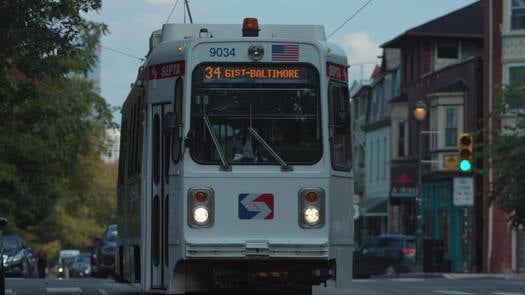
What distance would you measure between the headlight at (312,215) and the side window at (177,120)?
1.61 meters

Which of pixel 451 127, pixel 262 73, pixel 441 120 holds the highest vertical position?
pixel 441 120

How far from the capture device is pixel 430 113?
61.0 m

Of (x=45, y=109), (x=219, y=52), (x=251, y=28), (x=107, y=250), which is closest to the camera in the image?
(x=219, y=52)

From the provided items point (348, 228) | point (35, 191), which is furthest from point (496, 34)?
point (348, 228)

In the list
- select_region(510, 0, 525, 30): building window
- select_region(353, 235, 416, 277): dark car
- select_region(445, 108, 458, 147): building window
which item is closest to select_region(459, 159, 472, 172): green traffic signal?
select_region(353, 235, 416, 277): dark car

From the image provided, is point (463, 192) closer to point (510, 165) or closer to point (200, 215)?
point (510, 165)

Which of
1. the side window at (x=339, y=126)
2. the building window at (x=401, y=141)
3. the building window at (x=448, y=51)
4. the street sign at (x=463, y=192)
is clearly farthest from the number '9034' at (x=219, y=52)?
the building window at (x=401, y=141)

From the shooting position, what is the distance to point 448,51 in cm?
6306

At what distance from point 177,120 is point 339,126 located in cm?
187

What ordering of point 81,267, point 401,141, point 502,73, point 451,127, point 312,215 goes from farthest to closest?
point 81,267 → point 401,141 → point 451,127 → point 502,73 → point 312,215

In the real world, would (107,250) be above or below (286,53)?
below

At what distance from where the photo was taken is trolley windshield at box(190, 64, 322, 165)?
1672 centimetres

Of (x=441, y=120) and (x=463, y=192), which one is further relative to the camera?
(x=441, y=120)

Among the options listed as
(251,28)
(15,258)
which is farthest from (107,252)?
(251,28)
